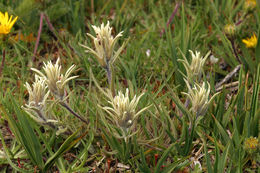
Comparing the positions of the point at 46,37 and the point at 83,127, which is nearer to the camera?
the point at 83,127

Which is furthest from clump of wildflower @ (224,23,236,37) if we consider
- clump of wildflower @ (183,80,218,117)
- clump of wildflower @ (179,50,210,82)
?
clump of wildflower @ (183,80,218,117)

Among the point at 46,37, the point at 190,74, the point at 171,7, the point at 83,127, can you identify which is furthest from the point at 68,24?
the point at 190,74

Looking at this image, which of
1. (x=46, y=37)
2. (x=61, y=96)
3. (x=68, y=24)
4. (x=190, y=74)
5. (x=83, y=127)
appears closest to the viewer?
(x=61, y=96)

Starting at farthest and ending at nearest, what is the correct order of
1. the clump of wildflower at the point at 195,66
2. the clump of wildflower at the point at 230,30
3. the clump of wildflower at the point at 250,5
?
1. the clump of wildflower at the point at 250,5
2. the clump of wildflower at the point at 230,30
3. the clump of wildflower at the point at 195,66

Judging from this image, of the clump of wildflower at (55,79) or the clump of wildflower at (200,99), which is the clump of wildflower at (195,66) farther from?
the clump of wildflower at (55,79)

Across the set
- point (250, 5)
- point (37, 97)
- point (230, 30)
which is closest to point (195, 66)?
point (230, 30)

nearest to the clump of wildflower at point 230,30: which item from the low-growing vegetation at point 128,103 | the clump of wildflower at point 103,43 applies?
the low-growing vegetation at point 128,103

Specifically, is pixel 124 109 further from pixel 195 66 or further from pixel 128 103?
pixel 195 66

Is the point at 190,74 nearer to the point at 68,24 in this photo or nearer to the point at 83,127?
the point at 83,127
